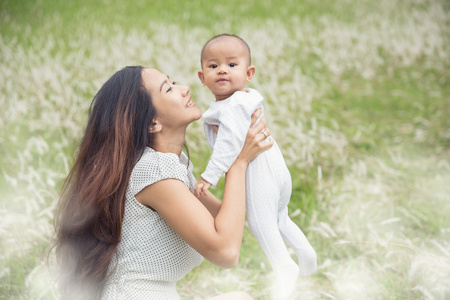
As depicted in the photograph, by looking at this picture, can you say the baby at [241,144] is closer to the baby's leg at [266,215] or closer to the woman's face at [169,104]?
the baby's leg at [266,215]

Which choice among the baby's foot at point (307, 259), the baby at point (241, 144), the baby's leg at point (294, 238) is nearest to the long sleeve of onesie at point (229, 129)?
the baby at point (241, 144)

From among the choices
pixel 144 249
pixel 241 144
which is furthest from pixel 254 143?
pixel 144 249

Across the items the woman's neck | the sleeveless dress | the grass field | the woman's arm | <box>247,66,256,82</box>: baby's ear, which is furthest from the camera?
the grass field

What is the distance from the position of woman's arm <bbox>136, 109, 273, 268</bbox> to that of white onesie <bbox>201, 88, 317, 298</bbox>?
0.15 m

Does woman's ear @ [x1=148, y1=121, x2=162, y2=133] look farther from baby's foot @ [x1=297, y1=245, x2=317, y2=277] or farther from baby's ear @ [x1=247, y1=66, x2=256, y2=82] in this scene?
baby's foot @ [x1=297, y1=245, x2=317, y2=277]

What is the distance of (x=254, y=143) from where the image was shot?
2.52 metres

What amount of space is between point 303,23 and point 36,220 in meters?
7.54

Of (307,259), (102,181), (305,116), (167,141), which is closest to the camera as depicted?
(102,181)

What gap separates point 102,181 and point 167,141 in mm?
373

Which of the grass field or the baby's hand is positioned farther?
the grass field

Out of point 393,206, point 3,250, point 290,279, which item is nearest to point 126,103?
point 290,279

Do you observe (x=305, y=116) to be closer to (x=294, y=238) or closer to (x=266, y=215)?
(x=294, y=238)

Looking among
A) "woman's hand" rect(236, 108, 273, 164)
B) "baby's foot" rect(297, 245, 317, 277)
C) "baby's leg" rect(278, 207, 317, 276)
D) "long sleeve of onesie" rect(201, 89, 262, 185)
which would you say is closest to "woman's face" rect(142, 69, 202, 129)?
"long sleeve of onesie" rect(201, 89, 262, 185)

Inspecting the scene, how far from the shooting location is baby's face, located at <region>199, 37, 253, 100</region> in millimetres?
2525
